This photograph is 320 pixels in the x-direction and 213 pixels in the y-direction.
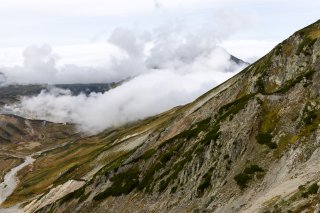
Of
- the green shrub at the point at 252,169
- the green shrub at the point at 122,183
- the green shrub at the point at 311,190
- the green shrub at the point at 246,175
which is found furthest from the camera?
the green shrub at the point at 122,183

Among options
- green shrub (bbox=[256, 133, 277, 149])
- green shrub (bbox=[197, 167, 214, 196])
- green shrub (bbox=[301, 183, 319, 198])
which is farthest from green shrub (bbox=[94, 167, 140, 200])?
green shrub (bbox=[301, 183, 319, 198])

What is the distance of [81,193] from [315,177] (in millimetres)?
82959

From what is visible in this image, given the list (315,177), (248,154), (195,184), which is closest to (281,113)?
(248,154)

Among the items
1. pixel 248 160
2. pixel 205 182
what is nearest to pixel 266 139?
pixel 248 160

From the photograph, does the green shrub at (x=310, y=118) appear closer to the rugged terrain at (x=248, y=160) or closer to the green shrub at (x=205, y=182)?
the rugged terrain at (x=248, y=160)

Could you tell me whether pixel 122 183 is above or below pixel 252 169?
below

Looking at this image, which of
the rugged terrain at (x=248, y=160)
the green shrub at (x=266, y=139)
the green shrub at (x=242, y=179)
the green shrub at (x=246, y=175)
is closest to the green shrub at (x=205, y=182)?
the rugged terrain at (x=248, y=160)

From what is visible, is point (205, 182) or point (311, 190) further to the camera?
point (205, 182)

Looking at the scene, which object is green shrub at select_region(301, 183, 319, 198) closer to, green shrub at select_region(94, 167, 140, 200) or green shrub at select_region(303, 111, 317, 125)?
green shrub at select_region(303, 111, 317, 125)

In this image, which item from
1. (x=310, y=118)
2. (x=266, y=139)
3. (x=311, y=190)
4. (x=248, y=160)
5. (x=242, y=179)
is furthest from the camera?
(x=266, y=139)

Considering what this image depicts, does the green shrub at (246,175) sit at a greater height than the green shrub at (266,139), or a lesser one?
lesser

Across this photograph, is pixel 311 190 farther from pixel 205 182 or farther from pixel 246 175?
pixel 205 182

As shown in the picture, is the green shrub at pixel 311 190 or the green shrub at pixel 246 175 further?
the green shrub at pixel 246 175

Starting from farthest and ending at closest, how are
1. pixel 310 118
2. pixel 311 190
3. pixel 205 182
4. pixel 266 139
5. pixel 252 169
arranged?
pixel 205 182 < pixel 266 139 < pixel 310 118 < pixel 252 169 < pixel 311 190
